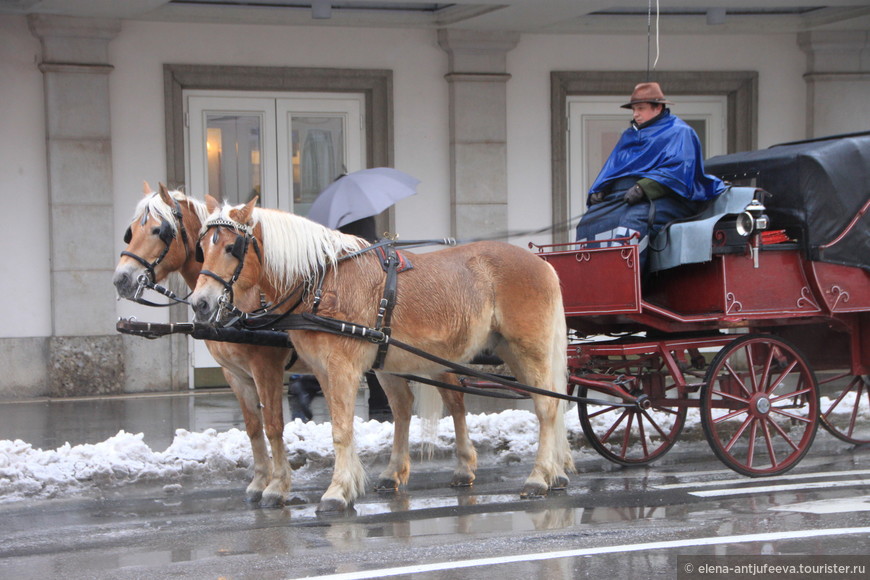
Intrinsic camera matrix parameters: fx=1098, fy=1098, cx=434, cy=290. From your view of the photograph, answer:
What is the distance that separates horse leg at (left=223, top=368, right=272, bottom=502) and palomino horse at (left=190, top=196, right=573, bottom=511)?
67 cm

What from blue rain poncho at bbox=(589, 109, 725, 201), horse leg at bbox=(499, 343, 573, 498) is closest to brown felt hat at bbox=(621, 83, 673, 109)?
blue rain poncho at bbox=(589, 109, 725, 201)

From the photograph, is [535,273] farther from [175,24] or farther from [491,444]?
[175,24]

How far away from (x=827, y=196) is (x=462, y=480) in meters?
3.11

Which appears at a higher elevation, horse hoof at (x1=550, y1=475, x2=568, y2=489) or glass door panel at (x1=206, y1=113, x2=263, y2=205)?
glass door panel at (x1=206, y1=113, x2=263, y2=205)

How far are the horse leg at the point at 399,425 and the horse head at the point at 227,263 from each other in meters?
1.38

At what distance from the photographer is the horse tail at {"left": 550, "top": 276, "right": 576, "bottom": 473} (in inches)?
280

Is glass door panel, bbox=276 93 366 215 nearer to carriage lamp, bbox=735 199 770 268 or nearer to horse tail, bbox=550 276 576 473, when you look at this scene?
horse tail, bbox=550 276 576 473

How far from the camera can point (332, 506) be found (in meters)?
6.41

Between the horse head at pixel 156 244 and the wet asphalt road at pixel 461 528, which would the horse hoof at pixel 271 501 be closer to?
the wet asphalt road at pixel 461 528

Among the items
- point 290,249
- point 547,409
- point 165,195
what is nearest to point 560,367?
point 547,409

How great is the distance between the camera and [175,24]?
12156 millimetres

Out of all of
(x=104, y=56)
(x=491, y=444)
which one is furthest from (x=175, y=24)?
(x=491, y=444)

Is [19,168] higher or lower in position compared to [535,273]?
higher

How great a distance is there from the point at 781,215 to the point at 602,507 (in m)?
2.57
